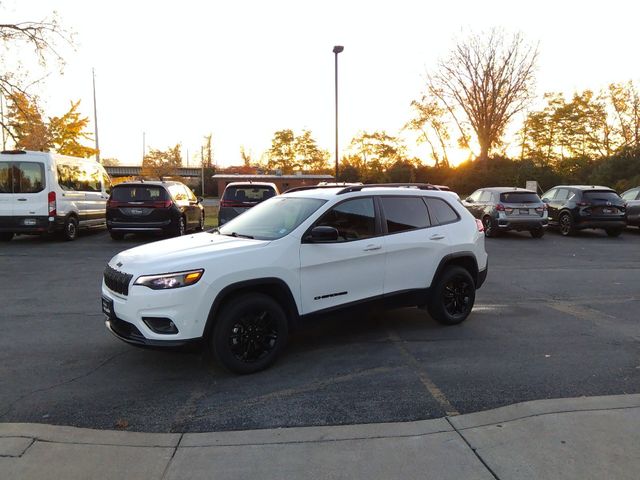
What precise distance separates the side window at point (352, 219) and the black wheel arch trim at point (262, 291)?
79cm

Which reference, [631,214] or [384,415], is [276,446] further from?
[631,214]

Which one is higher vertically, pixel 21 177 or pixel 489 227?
pixel 21 177

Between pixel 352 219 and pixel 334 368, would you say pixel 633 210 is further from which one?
pixel 334 368

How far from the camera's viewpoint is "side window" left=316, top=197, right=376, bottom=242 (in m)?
5.07

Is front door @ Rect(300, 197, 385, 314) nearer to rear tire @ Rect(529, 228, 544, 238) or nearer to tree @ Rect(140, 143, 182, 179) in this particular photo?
rear tire @ Rect(529, 228, 544, 238)

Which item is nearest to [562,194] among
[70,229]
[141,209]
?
[141,209]

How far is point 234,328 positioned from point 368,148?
56.5 m

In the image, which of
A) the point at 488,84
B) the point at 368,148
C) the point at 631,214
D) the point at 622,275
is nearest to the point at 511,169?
the point at 488,84

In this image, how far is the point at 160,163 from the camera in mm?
61844

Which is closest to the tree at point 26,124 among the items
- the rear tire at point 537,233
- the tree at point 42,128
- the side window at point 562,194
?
the tree at point 42,128

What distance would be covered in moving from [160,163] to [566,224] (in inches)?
2127

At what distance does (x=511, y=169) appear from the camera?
136 ft

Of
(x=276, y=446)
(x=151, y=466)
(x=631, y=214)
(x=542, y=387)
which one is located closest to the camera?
(x=151, y=466)

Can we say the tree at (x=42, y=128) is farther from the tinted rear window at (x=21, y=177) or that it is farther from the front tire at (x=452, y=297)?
the front tire at (x=452, y=297)
